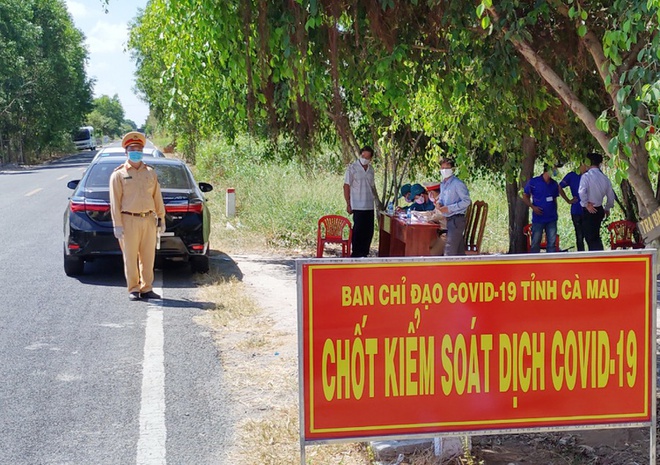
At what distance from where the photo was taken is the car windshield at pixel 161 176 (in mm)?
10773

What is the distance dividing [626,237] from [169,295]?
6.88m

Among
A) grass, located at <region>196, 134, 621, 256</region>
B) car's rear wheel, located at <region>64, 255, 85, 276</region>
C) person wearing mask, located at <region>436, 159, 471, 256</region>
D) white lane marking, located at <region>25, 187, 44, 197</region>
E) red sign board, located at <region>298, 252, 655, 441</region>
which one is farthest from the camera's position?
white lane marking, located at <region>25, 187, 44, 197</region>

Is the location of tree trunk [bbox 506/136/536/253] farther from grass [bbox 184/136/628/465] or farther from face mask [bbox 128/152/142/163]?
face mask [bbox 128/152/142/163]

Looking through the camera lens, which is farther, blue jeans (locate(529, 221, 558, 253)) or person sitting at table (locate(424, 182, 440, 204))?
blue jeans (locate(529, 221, 558, 253))

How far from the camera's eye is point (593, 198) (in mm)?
11797

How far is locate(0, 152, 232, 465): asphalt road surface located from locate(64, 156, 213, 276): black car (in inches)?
14.1

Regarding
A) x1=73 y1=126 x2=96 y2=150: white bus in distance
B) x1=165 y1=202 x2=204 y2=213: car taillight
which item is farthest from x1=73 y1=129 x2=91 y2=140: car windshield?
x1=165 y1=202 x2=204 y2=213: car taillight

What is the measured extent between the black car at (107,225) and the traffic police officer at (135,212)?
91 centimetres

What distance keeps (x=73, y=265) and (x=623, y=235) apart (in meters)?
7.89

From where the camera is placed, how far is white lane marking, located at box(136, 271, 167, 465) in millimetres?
4805

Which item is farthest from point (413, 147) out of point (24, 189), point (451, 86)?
point (24, 189)

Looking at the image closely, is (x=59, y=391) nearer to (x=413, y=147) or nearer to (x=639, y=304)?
(x=639, y=304)

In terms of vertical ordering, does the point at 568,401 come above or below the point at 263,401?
above

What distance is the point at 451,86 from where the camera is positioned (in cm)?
680
